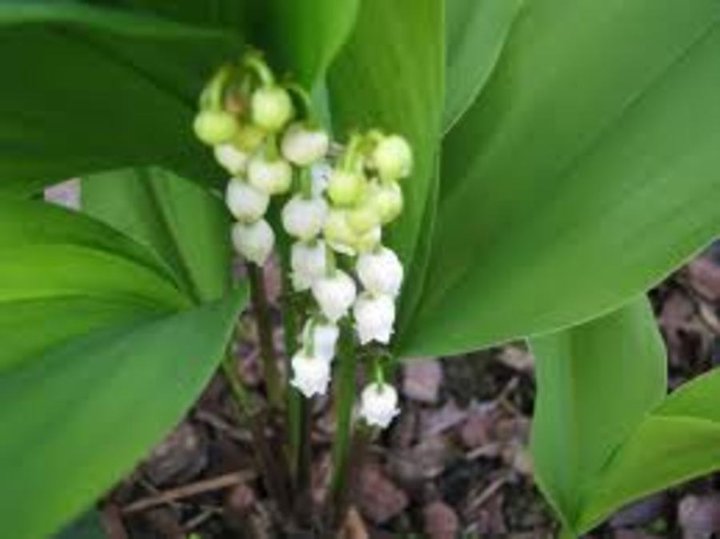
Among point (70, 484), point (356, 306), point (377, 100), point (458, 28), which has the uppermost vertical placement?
point (458, 28)

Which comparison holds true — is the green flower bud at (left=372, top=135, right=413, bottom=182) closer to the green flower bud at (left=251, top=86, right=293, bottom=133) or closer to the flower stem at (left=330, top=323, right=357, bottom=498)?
the green flower bud at (left=251, top=86, right=293, bottom=133)

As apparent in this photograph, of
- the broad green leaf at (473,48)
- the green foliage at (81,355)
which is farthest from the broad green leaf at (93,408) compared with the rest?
the broad green leaf at (473,48)

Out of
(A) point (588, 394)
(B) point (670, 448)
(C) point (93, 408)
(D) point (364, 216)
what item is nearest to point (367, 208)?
(D) point (364, 216)

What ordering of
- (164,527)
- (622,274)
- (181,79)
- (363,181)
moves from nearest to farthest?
1. (363,181)
2. (181,79)
3. (622,274)
4. (164,527)

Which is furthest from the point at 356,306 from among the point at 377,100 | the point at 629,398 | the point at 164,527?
the point at 164,527

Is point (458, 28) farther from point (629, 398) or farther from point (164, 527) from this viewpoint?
point (164, 527)

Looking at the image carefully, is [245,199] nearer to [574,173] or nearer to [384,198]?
[384,198]

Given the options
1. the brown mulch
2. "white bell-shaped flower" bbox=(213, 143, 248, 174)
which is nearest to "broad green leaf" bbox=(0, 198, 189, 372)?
"white bell-shaped flower" bbox=(213, 143, 248, 174)
